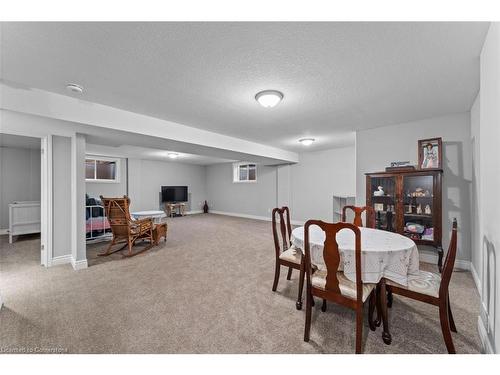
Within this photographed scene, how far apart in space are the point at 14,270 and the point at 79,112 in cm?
244

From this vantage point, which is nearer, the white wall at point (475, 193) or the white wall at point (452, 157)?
the white wall at point (475, 193)

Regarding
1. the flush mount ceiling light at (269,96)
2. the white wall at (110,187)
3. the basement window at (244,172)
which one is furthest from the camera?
the basement window at (244,172)

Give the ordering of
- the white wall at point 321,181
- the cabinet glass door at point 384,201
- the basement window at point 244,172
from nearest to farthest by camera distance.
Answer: the cabinet glass door at point 384,201 < the white wall at point 321,181 < the basement window at point 244,172

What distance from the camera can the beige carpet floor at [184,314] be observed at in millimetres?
1521

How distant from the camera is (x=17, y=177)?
197 inches

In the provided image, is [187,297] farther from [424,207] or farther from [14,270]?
[424,207]

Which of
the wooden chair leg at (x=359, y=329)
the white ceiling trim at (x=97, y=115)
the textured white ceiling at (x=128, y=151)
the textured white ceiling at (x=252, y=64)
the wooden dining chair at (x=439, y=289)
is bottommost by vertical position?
the wooden chair leg at (x=359, y=329)

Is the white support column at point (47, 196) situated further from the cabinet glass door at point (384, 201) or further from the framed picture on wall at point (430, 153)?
the framed picture on wall at point (430, 153)

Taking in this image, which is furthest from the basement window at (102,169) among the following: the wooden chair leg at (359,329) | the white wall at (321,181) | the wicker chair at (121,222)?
the wooden chair leg at (359,329)

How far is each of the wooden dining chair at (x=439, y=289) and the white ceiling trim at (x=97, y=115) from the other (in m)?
3.39

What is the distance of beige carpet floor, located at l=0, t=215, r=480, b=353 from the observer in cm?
152

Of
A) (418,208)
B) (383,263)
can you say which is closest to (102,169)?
(383,263)

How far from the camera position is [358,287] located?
1401 millimetres
